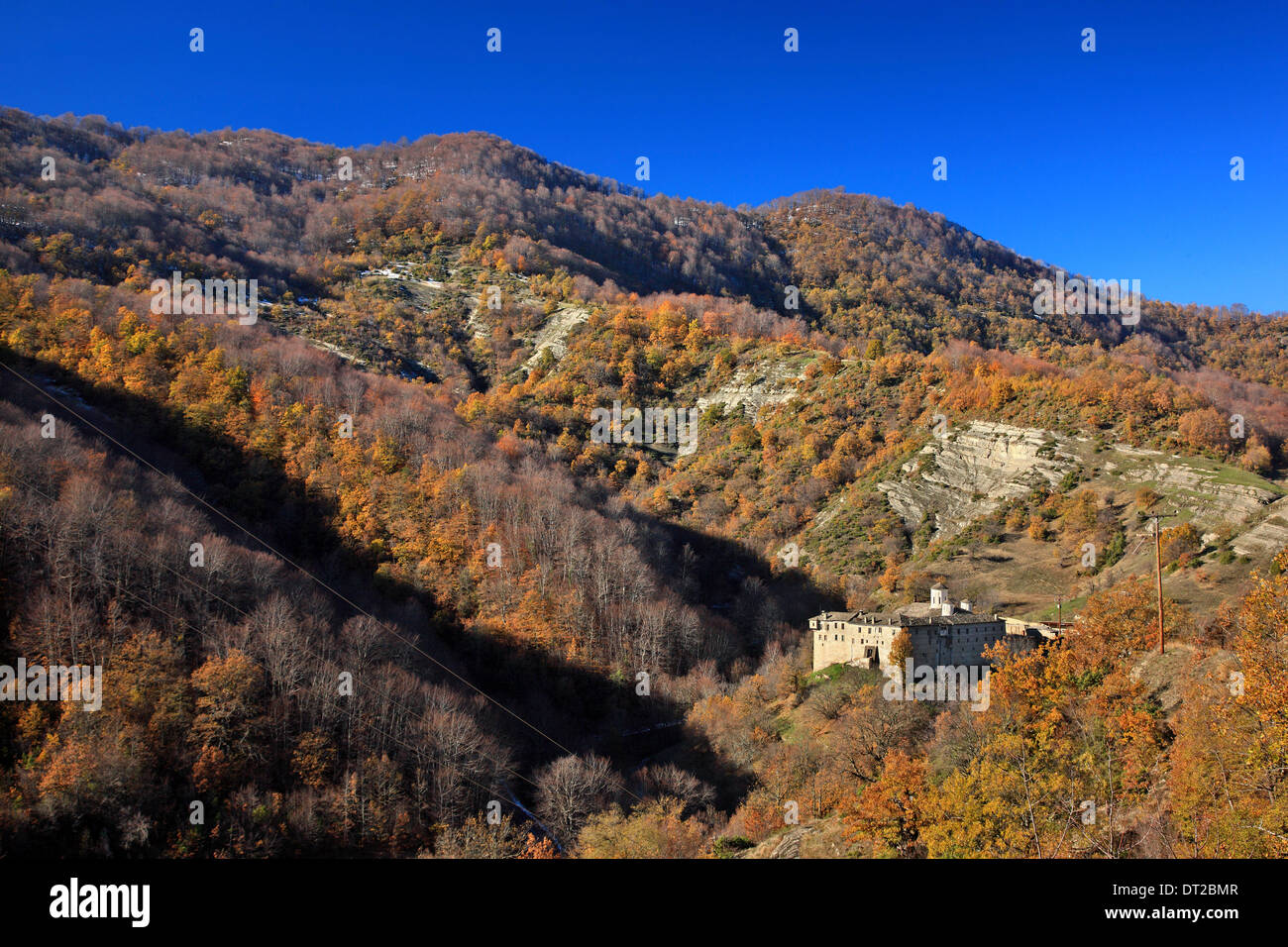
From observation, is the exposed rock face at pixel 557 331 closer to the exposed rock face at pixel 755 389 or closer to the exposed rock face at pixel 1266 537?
the exposed rock face at pixel 755 389

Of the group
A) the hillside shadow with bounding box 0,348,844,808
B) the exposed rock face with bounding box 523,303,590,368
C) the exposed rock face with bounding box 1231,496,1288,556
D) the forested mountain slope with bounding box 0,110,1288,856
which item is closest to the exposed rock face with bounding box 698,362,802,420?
the forested mountain slope with bounding box 0,110,1288,856

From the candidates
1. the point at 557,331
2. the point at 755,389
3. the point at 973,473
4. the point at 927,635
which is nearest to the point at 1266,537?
the point at 927,635

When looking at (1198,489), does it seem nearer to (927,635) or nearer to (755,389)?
(927,635)

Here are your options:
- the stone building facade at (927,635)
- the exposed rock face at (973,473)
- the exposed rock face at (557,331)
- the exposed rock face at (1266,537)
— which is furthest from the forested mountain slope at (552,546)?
the stone building facade at (927,635)

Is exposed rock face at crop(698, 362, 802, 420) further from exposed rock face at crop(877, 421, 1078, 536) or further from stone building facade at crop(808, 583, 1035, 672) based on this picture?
stone building facade at crop(808, 583, 1035, 672)
